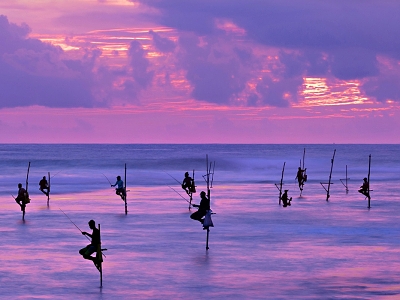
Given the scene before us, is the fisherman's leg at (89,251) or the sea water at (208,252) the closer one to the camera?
the fisherman's leg at (89,251)

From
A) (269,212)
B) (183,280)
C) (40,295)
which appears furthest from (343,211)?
(40,295)

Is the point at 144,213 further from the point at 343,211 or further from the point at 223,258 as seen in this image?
the point at 223,258

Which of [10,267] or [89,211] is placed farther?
[89,211]

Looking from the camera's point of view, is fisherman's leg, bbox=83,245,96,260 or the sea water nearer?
fisherman's leg, bbox=83,245,96,260

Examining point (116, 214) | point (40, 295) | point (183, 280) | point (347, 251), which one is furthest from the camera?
point (116, 214)

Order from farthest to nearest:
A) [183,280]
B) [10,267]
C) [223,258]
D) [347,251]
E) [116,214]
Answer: [116,214], [347,251], [223,258], [10,267], [183,280]

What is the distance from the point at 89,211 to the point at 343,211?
12332 mm

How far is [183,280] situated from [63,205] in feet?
75.5

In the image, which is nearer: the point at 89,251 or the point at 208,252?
the point at 89,251

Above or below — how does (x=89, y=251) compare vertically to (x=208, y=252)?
above

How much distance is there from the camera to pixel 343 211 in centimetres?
3794

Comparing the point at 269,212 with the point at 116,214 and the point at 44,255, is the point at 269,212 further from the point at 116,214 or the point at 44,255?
the point at 44,255

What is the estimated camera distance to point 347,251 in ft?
79.9

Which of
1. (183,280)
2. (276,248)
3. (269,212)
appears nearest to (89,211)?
(269,212)
